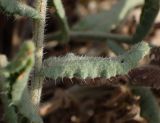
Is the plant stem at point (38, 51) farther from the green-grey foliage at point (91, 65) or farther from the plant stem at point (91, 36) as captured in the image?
the plant stem at point (91, 36)

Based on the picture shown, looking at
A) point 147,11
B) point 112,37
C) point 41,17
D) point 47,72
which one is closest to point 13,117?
point 47,72

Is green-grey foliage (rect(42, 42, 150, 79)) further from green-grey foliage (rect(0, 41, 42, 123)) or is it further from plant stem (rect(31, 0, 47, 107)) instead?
green-grey foliage (rect(0, 41, 42, 123))

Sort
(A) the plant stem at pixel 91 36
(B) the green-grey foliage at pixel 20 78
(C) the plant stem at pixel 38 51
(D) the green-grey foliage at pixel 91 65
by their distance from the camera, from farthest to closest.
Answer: (A) the plant stem at pixel 91 36, (C) the plant stem at pixel 38 51, (D) the green-grey foliage at pixel 91 65, (B) the green-grey foliage at pixel 20 78

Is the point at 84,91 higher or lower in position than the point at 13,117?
lower

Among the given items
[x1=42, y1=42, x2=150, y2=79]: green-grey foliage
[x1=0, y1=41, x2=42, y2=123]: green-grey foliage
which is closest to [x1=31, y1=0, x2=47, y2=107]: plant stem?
[x1=42, y1=42, x2=150, y2=79]: green-grey foliage

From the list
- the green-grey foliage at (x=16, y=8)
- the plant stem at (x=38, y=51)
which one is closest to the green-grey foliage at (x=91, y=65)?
the plant stem at (x=38, y=51)

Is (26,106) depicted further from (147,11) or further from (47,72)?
(147,11)
